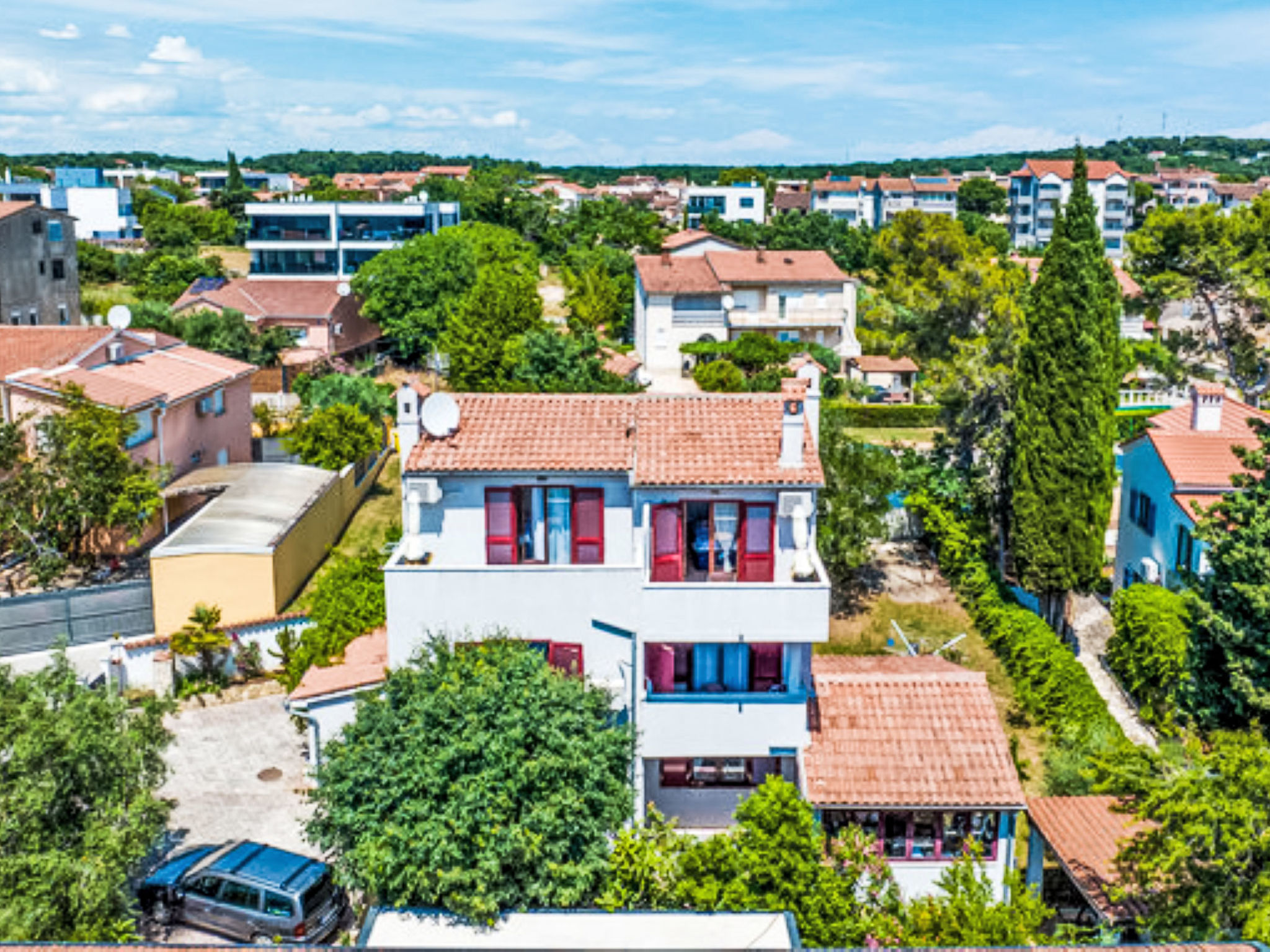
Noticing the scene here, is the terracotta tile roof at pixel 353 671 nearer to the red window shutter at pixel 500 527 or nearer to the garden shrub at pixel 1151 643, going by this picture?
the red window shutter at pixel 500 527

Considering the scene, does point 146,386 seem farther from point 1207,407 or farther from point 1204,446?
point 1207,407

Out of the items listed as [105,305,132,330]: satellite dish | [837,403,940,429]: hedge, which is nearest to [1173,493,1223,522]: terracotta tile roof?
[837,403,940,429]: hedge

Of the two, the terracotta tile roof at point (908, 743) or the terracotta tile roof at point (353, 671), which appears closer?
the terracotta tile roof at point (908, 743)

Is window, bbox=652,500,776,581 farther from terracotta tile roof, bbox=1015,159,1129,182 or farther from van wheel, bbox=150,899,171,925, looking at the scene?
terracotta tile roof, bbox=1015,159,1129,182

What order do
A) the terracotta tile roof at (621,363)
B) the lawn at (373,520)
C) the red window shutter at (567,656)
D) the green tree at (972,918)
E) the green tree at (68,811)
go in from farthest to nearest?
the terracotta tile roof at (621,363) → the lawn at (373,520) → the red window shutter at (567,656) → the green tree at (972,918) → the green tree at (68,811)

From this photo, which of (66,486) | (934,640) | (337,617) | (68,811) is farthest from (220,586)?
(934,640)

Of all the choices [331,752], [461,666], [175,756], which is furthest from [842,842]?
[175,756]

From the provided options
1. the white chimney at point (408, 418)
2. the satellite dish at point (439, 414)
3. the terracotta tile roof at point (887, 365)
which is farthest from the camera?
the terracotta tile roof at point (887, 365)

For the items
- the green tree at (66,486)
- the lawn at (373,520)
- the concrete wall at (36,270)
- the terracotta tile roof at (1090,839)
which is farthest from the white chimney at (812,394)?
the concrete wall at (36,270)
